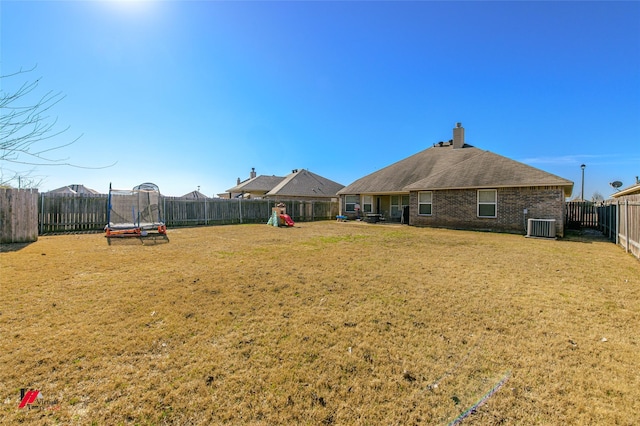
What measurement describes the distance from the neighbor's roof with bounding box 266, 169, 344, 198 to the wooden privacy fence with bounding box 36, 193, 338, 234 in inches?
238

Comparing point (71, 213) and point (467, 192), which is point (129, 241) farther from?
point (467, 192)

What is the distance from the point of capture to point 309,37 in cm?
1108

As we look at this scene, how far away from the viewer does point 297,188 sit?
30078 millimetres

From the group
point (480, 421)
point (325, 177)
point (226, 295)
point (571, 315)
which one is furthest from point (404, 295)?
point (325, 177)

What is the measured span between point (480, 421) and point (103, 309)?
452 cm

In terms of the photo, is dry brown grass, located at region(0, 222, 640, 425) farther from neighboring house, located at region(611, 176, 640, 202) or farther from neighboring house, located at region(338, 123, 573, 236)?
neighboring house, located at region(338, 123, 573, 236)

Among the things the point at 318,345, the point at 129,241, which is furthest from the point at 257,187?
the point at 318,345

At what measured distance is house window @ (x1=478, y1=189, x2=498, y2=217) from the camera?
547 inches

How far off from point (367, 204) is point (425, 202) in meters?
5.90

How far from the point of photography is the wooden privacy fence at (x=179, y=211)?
1241 cm

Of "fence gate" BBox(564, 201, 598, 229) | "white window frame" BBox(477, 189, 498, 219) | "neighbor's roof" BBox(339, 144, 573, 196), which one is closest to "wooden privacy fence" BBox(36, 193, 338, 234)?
"neighbor's roof" BBox(339, 144, 573, 196)

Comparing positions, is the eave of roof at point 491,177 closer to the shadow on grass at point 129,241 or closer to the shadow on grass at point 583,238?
the shadow on grass at point 583,238

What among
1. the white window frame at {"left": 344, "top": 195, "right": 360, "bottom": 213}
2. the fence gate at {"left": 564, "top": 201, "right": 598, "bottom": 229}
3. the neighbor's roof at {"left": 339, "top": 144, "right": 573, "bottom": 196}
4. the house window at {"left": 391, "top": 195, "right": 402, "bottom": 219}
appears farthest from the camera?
the white window frame at {"left": 344, "top": 195, "right": 360, "bottom": 213}

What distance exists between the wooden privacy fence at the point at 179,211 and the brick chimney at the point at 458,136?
1120 centimetres
